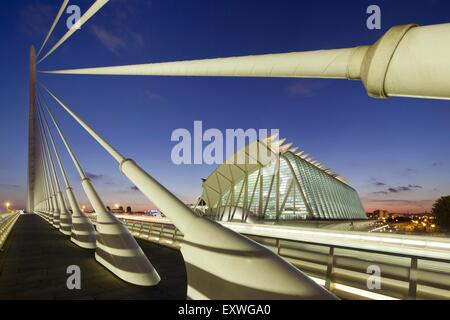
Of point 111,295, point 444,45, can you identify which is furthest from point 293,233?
point 444,45

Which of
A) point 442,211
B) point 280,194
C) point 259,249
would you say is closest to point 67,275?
point 259,249

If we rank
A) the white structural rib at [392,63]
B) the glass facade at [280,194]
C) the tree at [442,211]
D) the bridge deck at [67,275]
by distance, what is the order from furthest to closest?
1. the tree at [442,211]
2. the glass facade at [280,194]
3. the bridge deck at [67,275]
4. the white structural rib at [392,63]

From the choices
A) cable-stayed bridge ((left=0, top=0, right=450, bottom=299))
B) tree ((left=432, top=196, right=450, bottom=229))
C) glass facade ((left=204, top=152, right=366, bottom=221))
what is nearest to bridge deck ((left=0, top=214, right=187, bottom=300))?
cable-stayed bridge ((left=0, top=0, right=450, bottom=299))

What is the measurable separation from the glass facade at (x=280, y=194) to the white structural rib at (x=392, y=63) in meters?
45.0

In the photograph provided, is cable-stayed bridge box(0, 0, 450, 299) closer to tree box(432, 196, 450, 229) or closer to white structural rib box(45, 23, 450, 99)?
white structural rib box(45, 23, 450, 99)

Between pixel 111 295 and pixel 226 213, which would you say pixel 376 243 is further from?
pixel 226 213

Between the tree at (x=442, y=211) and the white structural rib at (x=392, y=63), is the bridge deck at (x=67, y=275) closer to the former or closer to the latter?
the white structural rib at (x=392, y=63)

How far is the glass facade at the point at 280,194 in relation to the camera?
47.0 meters

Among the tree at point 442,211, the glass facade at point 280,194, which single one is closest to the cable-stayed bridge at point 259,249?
the glass facade at point 280,194

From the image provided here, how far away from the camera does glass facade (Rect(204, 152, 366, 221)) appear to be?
154 ft

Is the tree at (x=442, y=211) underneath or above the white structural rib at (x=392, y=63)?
underneath

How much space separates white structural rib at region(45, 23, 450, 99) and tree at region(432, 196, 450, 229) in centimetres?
6066

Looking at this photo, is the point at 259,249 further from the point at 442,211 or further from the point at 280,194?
the point at 442,211

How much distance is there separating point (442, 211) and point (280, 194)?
29869mm
